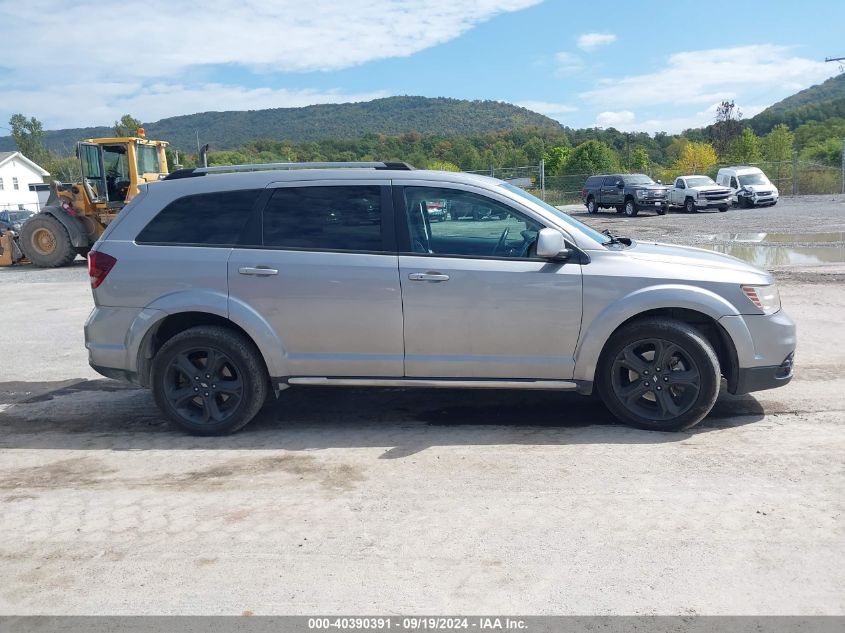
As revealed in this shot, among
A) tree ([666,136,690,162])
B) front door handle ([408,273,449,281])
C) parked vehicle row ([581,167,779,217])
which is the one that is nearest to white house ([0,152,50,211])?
parked vehicle row ([581,167,779,217])

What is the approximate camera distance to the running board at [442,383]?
5.30 meters

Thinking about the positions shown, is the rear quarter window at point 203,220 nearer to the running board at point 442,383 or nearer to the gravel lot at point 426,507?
the running board at point 442,383

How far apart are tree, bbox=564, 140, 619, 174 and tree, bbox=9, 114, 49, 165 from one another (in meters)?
80.7

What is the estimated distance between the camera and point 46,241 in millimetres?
18344

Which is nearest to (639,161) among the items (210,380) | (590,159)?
(590,159)

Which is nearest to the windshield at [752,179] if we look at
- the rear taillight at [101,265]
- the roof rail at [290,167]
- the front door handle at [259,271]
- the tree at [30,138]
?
the roof rail at [290,167]

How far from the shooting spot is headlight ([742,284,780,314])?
523cm

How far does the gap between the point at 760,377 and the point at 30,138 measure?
396ft

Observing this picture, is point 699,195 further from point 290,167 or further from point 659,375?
point 290,167

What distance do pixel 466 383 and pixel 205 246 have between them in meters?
2.25

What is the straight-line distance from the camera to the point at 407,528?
12.9 ft

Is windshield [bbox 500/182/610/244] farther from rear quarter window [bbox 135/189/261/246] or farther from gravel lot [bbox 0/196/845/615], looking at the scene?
rear quarter window [bbox 135/189/261/246]

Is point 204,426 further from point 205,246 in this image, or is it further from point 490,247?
point 490,247

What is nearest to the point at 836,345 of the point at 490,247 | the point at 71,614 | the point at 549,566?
the point at 490,247
